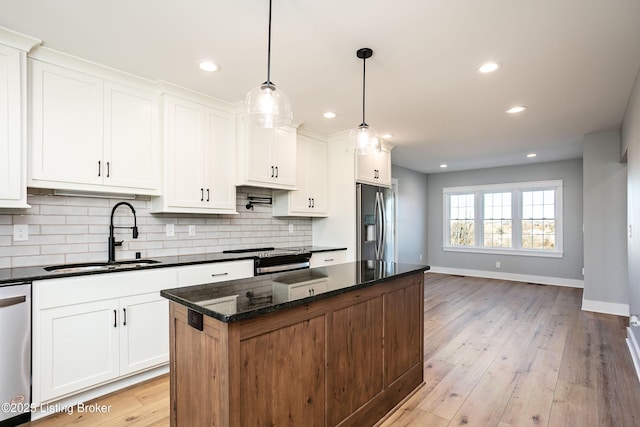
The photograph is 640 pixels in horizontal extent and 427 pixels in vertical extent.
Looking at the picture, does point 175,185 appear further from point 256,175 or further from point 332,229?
point 332,229

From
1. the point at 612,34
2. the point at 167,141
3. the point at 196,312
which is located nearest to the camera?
the point at 196,312

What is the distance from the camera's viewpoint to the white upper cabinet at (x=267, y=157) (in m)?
3.44

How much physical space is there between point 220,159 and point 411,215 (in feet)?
16.7

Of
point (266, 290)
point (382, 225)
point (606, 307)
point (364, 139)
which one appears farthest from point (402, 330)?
point (606, 307)

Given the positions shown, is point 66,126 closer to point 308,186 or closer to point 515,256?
point 308,186

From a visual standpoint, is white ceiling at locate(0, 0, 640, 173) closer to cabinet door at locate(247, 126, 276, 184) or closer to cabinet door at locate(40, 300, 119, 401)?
cabinet door at locate(247, 126, 276, 184)

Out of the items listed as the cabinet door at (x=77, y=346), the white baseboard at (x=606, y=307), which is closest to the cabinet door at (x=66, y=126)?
the cabinet door at (x=77, y=346)

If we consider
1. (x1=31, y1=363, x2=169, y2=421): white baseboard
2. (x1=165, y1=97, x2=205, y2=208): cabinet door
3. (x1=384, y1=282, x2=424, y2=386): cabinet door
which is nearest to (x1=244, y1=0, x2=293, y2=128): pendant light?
(x1=384, y1=282, x2=424, y2=386): cabinet door

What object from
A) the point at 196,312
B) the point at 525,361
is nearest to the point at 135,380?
the point at 196,312

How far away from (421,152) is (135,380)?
16.4 feet

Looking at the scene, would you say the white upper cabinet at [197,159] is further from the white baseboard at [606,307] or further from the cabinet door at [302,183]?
the white baseboard at [606,307]

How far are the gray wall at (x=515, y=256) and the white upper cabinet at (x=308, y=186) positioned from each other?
432 centimetres

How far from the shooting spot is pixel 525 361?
294 centimetres

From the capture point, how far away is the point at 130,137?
2732mm
